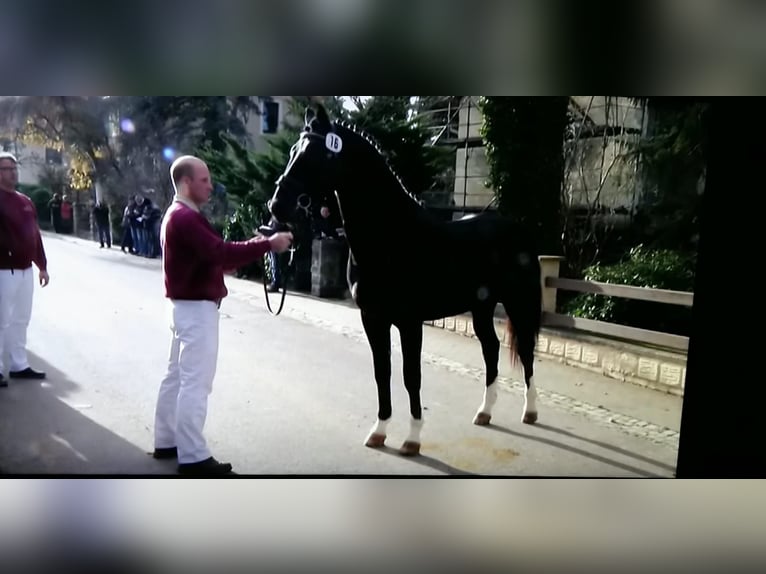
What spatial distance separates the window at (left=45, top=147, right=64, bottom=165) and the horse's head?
3.09ft

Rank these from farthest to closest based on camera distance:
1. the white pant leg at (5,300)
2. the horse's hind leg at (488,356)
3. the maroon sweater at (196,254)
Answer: the horse's hind leg at (488,356) → the white pant leg at (5,300) → the maroon sweater at (196,254)

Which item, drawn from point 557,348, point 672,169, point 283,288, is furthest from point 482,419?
point 672,169

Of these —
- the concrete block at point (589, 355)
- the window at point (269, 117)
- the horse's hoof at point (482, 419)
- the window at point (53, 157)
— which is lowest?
the horse's hoof at point (482, 419)

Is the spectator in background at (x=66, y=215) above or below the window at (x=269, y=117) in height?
below

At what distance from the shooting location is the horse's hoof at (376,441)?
2.41 metres

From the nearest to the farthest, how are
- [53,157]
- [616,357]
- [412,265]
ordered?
1. [53,157]
2. [412,265]
3. [616,357]

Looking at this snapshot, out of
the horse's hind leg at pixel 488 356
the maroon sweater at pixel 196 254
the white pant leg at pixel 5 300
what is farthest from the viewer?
the horse's hind leg at pixel 488 356

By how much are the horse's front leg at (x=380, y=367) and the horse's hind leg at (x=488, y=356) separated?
0.41 metres

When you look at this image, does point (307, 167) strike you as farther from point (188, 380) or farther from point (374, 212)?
point (188, 380)

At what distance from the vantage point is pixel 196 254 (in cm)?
225

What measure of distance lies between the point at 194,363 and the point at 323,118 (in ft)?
3.82

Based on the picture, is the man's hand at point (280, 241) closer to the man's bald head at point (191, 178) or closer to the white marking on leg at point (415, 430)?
the man's bald head at point (191, 178)

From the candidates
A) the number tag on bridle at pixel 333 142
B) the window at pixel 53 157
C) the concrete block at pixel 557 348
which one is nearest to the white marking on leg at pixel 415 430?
the concrete block at pixel 557 348

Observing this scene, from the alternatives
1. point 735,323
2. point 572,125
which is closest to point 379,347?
point 572,125
